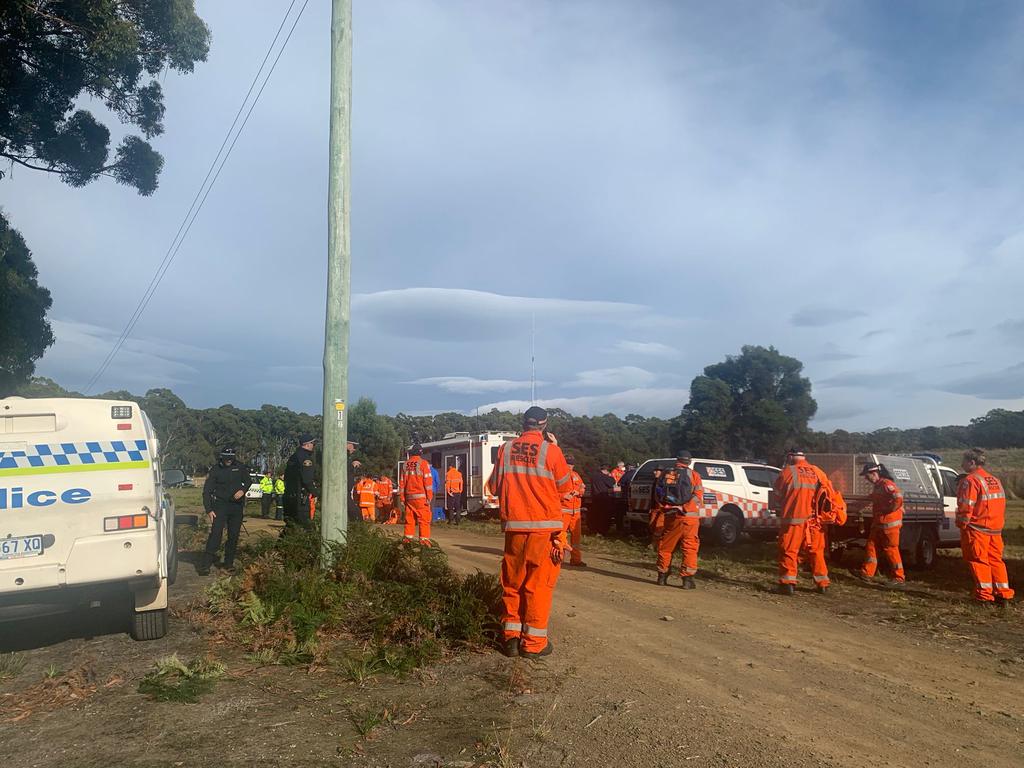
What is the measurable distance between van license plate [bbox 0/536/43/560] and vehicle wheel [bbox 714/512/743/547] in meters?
12.5

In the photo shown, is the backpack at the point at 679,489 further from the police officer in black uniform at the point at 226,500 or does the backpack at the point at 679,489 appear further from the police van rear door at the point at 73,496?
the police van rear door at the point at 73,496

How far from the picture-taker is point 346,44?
8.38m

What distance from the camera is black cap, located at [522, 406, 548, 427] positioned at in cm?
650

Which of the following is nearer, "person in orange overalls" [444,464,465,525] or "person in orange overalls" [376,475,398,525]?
"person in orange overalls" [444,464,465,525]

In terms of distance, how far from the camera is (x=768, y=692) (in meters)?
5.24

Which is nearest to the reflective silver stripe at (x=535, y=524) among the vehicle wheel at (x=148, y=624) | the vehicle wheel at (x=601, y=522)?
the vehicle wheel at (x=148, y=624)

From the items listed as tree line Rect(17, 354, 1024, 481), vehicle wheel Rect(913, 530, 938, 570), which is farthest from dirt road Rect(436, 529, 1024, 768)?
tree line Rect(17, 354, 1024, 481)

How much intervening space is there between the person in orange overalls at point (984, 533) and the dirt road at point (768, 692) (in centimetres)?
198

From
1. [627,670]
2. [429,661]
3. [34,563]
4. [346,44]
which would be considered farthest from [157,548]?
[346,44]

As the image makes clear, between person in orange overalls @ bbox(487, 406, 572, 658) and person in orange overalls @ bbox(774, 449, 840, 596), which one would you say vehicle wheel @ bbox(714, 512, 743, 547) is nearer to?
person in orange overalls @ bbox(774, 449, 840, 596)

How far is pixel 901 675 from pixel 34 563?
6.57 metres

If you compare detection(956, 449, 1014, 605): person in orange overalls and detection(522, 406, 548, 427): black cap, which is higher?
detection(522, 406, 548, 427): black cap

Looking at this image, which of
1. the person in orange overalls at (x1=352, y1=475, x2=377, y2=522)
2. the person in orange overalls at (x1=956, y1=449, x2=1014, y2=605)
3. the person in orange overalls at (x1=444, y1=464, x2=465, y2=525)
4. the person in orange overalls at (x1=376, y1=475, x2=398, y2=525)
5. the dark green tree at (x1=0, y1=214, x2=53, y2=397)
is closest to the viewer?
the person in orange overalls at (x1=956, y1=449, x2=1014, y2=605)

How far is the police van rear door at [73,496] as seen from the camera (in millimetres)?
5949
